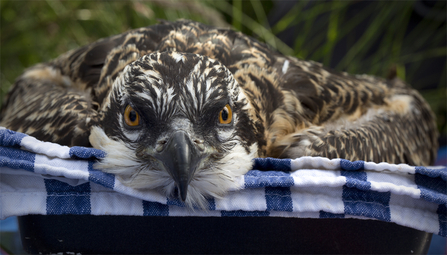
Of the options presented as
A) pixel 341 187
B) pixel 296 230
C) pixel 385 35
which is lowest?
pixel 296 230

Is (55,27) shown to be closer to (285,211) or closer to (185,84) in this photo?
(185,84)

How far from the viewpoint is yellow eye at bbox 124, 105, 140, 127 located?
1.57 meters

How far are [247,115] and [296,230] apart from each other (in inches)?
21.3

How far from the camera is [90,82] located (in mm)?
2215

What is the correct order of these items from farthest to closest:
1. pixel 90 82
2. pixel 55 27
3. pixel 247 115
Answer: pixel 55 27 → pixel 90 82 → pixel 247 115

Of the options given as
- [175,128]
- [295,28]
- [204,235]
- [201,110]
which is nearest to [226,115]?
[201,110]

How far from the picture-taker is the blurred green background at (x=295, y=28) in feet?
12.1

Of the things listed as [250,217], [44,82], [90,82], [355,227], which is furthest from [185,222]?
[44,82]

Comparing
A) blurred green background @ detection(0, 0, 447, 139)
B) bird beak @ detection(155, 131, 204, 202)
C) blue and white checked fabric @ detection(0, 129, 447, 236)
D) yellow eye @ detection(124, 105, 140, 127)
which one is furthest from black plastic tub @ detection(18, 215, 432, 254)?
blurred green background @ detection(0, 0, 447, 139)

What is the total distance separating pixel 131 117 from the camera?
5.19 feet

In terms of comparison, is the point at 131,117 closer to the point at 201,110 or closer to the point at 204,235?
the point at 201,110

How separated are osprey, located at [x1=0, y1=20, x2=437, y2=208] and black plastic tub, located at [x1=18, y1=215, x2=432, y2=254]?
14 centimetres

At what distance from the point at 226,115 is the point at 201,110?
0.45 ft

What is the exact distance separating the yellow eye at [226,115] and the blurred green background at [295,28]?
6.92 feet
